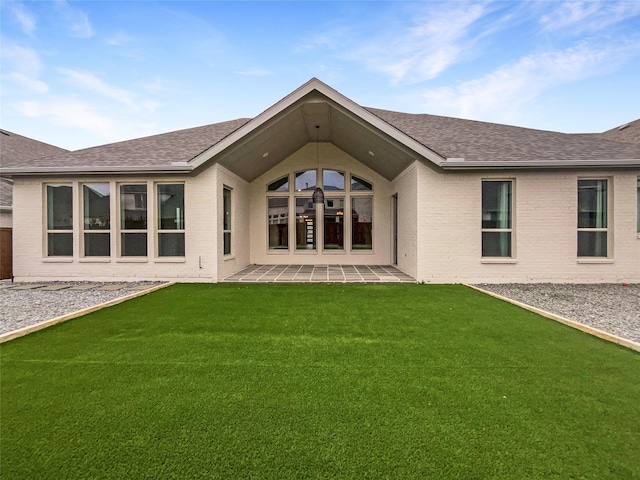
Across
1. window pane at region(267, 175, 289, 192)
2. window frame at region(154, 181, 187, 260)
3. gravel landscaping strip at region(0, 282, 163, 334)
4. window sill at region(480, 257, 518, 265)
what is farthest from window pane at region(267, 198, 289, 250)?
window sill at region(480, 257, 518, 265)

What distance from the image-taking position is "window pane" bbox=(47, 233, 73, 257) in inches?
329

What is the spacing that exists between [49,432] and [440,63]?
14822 mm

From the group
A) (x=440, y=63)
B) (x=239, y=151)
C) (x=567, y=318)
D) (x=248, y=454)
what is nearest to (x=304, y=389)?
(x=248, y=454)

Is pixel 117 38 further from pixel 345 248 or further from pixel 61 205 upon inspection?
pixel 345 248

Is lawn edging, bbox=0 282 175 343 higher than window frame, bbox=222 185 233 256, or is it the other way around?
window frame, bbox=222 185 233 256

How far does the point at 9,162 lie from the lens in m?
11.2

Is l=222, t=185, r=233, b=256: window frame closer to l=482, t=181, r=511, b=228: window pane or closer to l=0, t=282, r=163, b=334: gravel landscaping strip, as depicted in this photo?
l=0, t=282, r=163, b=334: gravel landscaping strip

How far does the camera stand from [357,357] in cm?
337

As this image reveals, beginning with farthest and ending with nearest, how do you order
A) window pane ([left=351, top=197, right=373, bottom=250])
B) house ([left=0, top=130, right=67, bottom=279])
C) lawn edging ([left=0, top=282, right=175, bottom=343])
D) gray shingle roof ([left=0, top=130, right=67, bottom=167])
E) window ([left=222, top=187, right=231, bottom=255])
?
gray shingle roof ([left=0, top=130, right=67, bottom=167])
window pane ([left=351, top=197, right=373, bottom=250])
window ([left=222, top=187, right=231, bottom=255])
house ([left=0, top=130, right=67, bottom=279])
lawn edging ([left=0, top=282, right=175, bottom=343])

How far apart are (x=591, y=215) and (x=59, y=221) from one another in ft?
47.8

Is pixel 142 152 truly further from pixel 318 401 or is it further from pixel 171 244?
pixel 318 401

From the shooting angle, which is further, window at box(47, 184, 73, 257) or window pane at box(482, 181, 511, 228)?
window at box(47, 184, 73, 257)

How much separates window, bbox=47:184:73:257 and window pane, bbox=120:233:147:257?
4.93 feet

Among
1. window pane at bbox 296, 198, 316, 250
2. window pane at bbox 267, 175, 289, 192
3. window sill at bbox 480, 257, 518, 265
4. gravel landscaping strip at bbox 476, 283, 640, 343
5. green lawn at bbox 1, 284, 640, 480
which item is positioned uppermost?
window pane at bbox 267, 175, 289, 192
